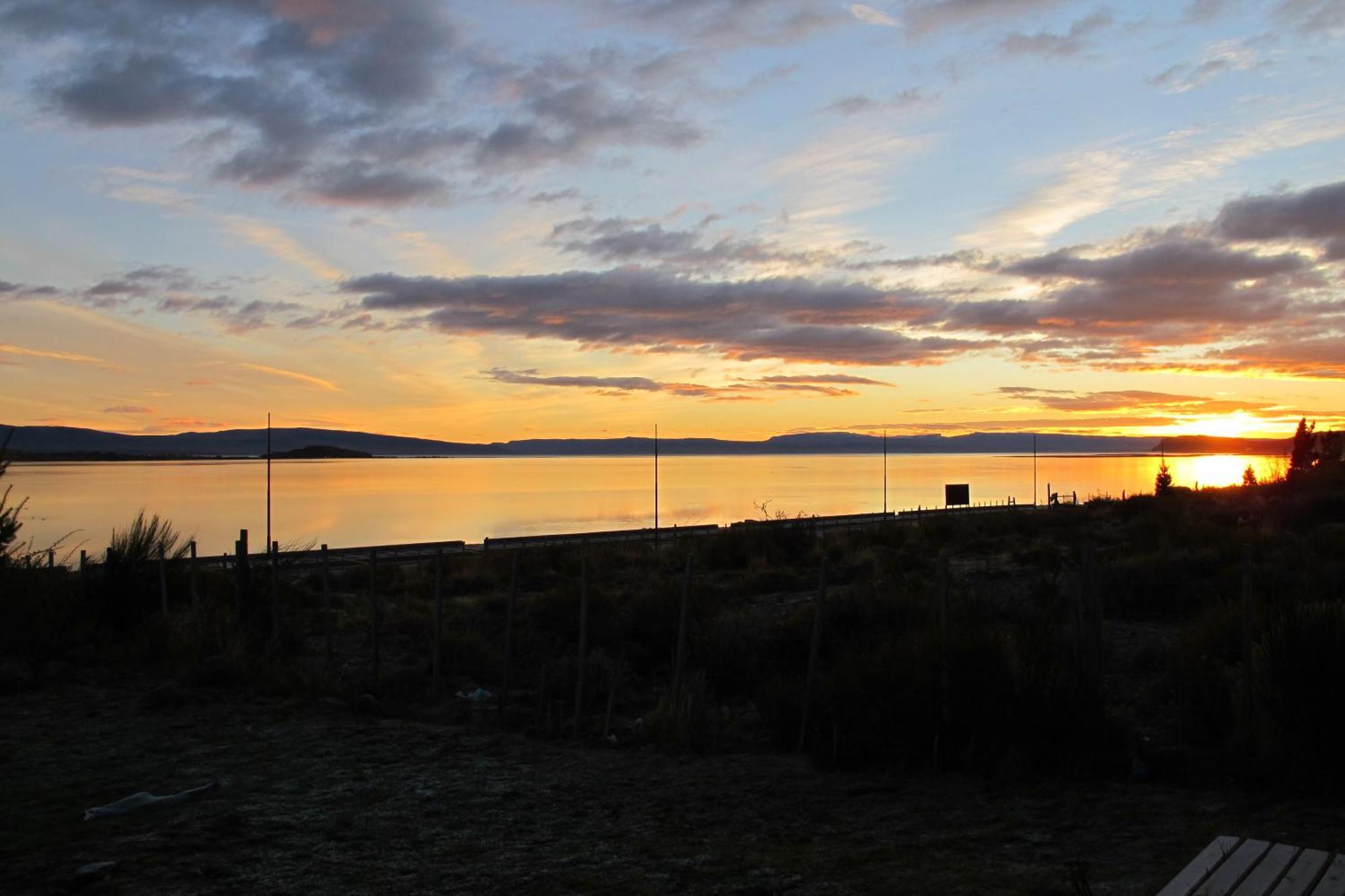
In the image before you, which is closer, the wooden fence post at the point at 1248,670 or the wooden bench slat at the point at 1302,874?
the wooden bench slat at the point at 1302,874

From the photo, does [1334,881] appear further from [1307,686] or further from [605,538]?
[605,538]

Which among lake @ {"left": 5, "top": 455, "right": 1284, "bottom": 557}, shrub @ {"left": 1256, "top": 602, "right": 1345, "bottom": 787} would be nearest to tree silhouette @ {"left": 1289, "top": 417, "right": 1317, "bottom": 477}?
lake @ {"left": 5, "top": 455, "right": 1284, "bottom": 557}

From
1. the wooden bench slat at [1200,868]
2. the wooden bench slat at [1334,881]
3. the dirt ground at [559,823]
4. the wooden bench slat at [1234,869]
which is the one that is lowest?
the dirt ground at [559,823]

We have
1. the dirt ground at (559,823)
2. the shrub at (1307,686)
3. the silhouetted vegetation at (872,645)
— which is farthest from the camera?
the silhouetted vegetation at (872,645)

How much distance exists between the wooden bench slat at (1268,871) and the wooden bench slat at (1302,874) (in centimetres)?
2

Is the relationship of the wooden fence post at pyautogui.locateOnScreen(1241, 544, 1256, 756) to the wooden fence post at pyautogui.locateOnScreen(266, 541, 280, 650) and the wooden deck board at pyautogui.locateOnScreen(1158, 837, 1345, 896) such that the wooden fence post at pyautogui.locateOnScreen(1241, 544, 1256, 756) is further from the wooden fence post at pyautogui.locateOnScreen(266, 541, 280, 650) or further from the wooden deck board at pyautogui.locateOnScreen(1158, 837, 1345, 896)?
the wooden fence post at pyautogui.locateOnScreen(266, 541, 280, 650)

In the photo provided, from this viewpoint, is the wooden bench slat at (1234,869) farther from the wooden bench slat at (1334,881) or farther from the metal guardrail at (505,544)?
the metal guardrail at (505,544)

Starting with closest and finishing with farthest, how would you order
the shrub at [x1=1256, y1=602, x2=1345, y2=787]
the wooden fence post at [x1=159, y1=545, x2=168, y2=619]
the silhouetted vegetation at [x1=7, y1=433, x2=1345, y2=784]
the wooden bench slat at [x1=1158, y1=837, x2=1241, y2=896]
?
the wooden bench slat at [x1=1158, y1=837, x2=1241, y2=896] < the shrub at [x1=1256, y1=602, x2=1345, y2=787] < the silhouetted vegetation at [x1=7, y1=433, x2=1345, y2=784] < the wooden fence post at [x1=159, y1=545, x2=168, y2=619]

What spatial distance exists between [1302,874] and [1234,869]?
262 mm

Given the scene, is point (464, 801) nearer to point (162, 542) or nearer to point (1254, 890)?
point (1254, 890)

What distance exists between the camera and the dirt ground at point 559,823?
6.20 m

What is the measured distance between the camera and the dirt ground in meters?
6.20

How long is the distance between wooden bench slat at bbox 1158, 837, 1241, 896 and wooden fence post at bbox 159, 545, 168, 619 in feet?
46.5

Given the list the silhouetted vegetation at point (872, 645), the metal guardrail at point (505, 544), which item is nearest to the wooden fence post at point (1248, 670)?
the silhouetted vegetation at point (872, 645)
